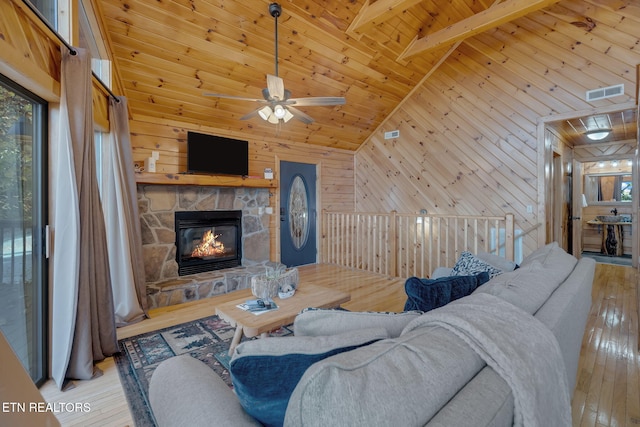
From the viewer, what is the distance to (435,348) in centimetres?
71

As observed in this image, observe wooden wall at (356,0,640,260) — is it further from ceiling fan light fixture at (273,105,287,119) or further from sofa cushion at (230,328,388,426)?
sofa cushion at (230,328,388,426)

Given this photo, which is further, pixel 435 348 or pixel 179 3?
pixel 179 3

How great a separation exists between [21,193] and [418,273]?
14.9ft

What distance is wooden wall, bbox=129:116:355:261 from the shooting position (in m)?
3.91

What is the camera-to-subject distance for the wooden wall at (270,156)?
12.8 ft

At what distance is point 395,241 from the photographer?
4.64m

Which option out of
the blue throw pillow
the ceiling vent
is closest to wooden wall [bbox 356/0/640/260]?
the ceiling vent

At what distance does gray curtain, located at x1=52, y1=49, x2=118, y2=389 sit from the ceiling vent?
541 cm

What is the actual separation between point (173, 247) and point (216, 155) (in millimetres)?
1399

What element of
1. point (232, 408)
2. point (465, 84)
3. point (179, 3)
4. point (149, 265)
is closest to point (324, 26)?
point (179, 3)

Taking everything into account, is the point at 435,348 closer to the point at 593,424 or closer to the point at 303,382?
the point at 303,382

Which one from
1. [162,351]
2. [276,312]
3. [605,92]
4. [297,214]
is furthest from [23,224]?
[605,92]

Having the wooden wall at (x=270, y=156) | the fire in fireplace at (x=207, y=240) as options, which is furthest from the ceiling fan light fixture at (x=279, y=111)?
the fire in fireplace at (x=207, y=240)

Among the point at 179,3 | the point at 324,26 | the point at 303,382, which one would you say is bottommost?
the point at 303,382
